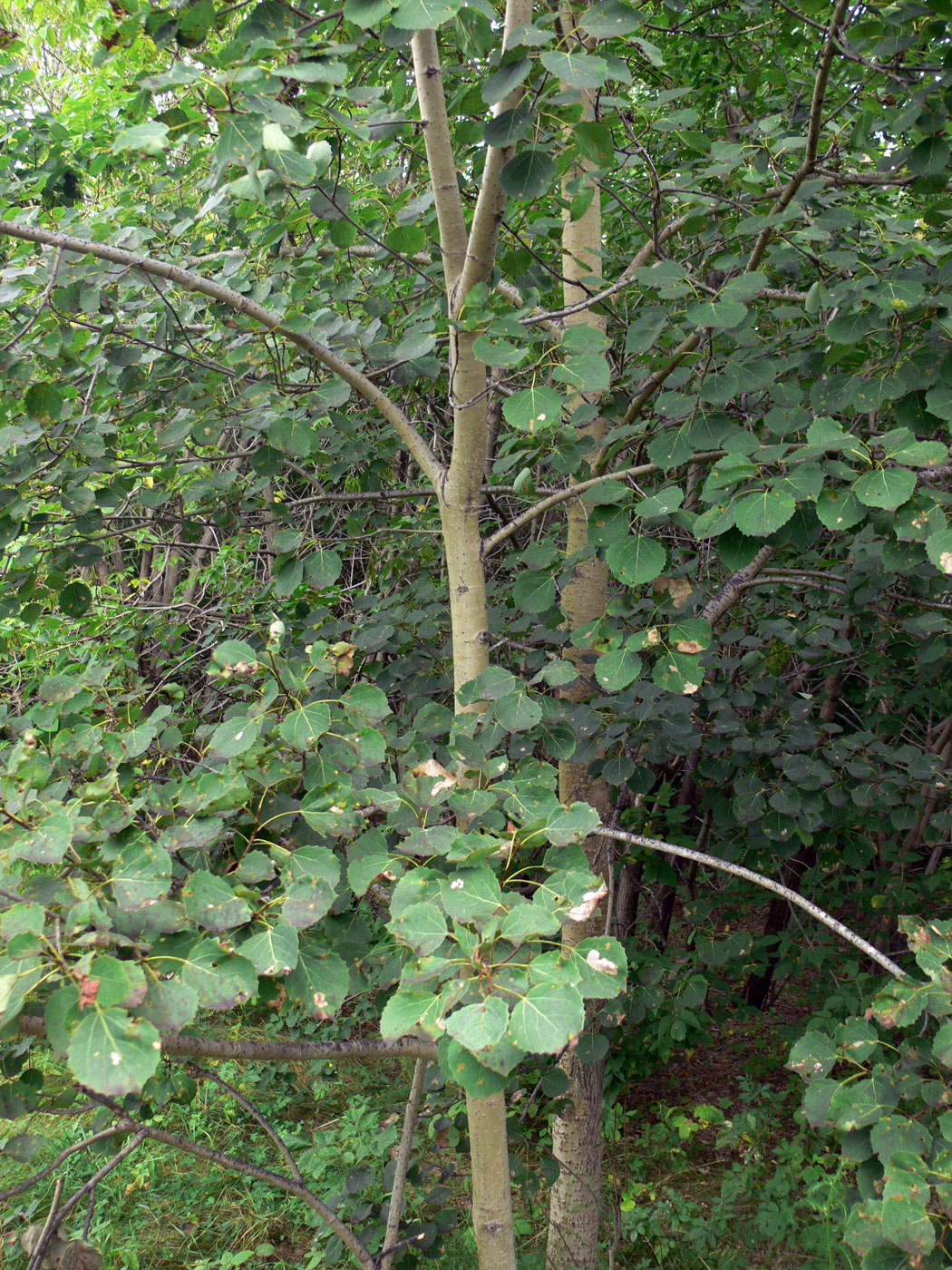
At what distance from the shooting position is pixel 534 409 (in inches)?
53.8

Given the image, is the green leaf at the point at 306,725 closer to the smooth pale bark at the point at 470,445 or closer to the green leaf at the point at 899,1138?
the smooth pale bark at the point at 470,445

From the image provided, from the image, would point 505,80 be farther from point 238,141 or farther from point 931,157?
point 931,157

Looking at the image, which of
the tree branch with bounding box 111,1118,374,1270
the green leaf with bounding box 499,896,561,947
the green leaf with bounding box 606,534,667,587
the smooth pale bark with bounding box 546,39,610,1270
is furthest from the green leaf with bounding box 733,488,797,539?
the tree branch with bounding box 111,1118,374,1270

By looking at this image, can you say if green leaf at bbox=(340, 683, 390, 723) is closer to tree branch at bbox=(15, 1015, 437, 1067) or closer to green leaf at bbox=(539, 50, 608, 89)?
tree branch at bbox=(15, 1015, 437, 1067)

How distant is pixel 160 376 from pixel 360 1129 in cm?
301

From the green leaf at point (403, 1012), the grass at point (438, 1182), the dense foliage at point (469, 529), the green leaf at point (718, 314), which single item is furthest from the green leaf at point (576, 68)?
the grass at point (438, 1182)

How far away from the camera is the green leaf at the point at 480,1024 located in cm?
78

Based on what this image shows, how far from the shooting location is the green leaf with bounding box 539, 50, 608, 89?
1.09 metres

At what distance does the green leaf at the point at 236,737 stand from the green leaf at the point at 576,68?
94 cm

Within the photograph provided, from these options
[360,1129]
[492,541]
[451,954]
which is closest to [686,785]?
[360,1129]

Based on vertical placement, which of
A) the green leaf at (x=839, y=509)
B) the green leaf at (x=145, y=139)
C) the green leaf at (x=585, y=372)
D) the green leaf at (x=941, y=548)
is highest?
the green leaf at (x=145, y=139)

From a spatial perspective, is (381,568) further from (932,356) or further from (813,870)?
(813,870)

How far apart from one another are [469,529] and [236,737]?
0.61 meters

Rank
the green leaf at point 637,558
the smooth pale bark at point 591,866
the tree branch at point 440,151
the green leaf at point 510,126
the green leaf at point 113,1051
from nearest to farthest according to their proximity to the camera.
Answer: the green leaf at point 113,1051 → the green leaf at point 510,126 → the tree branch at point 440,151 → the green leaf at point 637,558 → the smooth pale bark at point 591,866
